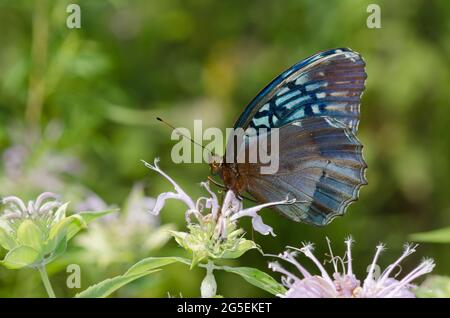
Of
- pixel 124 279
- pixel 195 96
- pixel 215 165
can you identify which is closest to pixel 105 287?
pixel 124 279

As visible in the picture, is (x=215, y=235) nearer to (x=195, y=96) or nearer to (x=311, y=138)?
(x=311, y=138)

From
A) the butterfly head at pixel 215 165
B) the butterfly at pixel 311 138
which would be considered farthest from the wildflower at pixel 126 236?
the butterfly at pixel 311 138

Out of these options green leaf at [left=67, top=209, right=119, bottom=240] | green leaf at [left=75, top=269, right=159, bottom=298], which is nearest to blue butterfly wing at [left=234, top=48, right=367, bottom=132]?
green leaf at [left=67, top=209, right=119, bottom=240]

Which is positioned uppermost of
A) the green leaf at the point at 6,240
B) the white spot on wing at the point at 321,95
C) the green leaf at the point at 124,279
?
the white spot on wing at the point at 321,95

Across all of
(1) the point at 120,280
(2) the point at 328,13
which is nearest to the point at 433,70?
(2) the point at 328,13

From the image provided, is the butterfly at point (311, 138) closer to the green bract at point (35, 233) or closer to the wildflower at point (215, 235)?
the wildflower at point (215, 235)

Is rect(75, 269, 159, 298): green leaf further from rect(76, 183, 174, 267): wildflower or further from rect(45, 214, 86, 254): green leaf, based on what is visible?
rect(76, 183, 174, 267): wildflower
